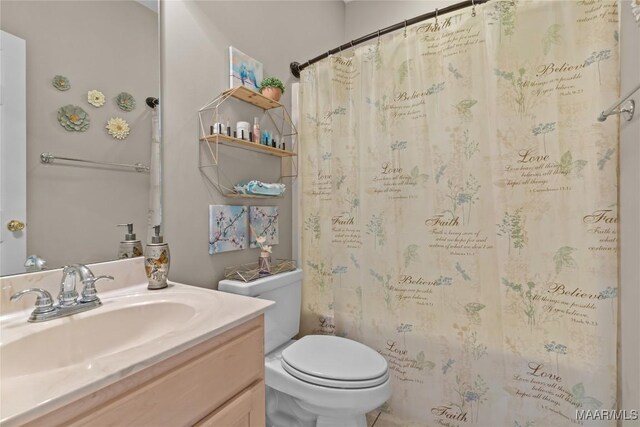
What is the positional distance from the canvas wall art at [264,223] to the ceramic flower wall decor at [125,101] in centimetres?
67

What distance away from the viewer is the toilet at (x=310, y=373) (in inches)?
42.9

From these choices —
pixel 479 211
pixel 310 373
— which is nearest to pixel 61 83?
pixel 310 373

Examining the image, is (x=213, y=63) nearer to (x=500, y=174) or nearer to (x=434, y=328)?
(x=500, y=174)

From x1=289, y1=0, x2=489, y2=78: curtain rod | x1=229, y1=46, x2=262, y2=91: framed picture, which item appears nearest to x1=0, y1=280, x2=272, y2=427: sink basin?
x1=229, y1=46, x2=262, y2=91: framed picture

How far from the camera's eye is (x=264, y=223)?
1.58 meters

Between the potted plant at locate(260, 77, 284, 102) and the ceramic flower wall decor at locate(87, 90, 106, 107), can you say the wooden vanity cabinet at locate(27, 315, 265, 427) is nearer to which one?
the ceramic flower wall decor at locate(87, 90, 106, 107)

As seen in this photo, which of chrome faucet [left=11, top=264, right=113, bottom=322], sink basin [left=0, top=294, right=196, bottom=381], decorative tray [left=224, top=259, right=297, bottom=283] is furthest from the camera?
decorative tray [left=224, top=259, right=297, bottom=283]

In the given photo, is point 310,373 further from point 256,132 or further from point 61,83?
point 61,83

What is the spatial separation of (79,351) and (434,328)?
134cm

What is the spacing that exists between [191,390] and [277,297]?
0.76 metres

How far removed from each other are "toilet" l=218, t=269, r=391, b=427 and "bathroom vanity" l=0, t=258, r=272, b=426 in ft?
1.04

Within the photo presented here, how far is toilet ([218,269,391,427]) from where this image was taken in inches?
42.9

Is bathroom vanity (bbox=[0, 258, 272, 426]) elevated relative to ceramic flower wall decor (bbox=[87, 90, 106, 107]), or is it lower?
lower

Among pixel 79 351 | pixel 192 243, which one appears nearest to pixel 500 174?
pixel 192 243
